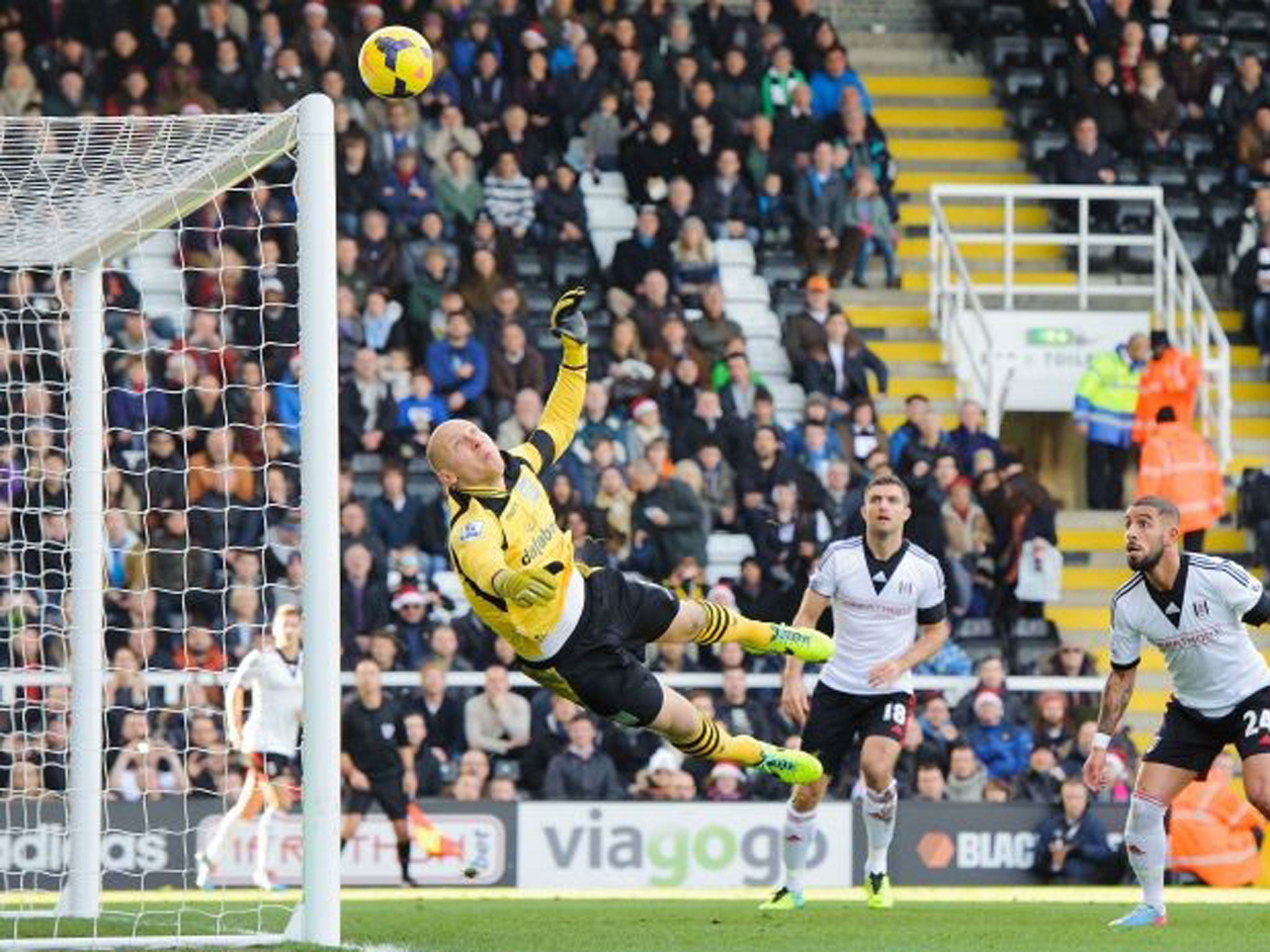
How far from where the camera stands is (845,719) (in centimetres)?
1450

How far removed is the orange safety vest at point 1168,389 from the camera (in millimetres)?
22594

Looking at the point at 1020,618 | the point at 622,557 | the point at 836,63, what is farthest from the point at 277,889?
the point at 836,63

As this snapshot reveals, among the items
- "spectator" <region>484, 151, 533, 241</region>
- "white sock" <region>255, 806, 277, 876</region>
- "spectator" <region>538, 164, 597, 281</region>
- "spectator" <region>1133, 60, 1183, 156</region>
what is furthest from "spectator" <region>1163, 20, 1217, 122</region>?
"white sock" <region>255, 806, 277, 876</region>

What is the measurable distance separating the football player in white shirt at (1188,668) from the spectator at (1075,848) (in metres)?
5.36

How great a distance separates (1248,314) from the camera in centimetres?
2514

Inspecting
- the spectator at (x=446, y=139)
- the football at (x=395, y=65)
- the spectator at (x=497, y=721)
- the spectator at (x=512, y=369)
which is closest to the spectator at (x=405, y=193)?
the spectator at (x=446, y=139)

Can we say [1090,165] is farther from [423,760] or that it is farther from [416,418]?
[423,760]

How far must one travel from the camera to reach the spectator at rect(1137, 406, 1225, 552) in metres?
22.0

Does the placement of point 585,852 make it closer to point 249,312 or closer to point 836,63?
point 249,312

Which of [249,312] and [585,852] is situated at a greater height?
[249,312]

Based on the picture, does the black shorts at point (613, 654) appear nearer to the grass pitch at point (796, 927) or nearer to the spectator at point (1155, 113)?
the grass pitch at point (796, 927)

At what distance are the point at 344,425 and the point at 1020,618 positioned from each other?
5.25 metres

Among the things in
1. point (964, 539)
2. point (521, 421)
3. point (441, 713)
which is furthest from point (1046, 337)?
point (441, 713)

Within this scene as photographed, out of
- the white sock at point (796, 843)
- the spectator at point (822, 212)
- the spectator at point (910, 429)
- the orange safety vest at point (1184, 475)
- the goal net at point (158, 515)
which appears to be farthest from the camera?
the spectator at point (822, 212)
